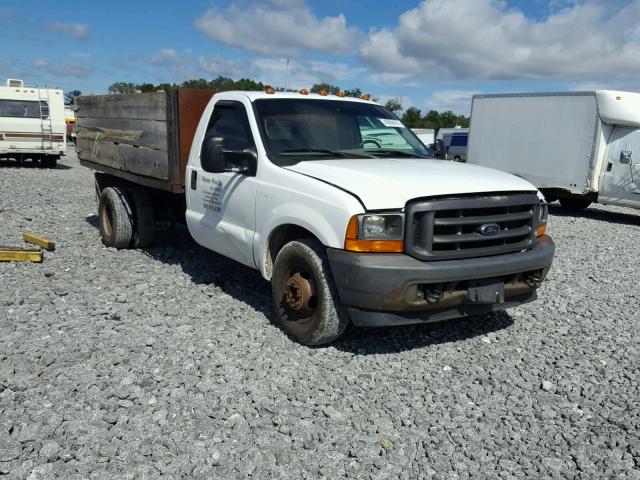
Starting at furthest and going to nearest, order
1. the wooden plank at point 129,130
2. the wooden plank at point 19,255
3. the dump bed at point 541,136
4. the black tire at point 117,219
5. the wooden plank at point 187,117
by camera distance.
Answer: the dump bed at point 541,136
the black tire at point 117,219
the wooden plank at point 19,255
the wooden plank at point 129,130
the wooden plank at point 187,117

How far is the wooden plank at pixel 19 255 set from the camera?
6918 millimetres

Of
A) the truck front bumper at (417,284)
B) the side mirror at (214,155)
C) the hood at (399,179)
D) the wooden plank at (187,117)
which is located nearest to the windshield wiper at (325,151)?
the hood at (399,179)

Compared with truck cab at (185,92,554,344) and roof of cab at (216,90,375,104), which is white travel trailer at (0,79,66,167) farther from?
truck cab at (185,92,554,344)

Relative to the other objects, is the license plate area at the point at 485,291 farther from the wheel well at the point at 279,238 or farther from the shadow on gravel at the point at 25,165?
the shadow on gravel at the point at 25,165

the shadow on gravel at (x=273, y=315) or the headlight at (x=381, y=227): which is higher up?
the headlight at (x=381, y=227)

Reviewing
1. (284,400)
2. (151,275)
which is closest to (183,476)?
(284,400)

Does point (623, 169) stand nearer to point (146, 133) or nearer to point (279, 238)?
point (146, 133)

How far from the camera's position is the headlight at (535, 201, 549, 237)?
472cm

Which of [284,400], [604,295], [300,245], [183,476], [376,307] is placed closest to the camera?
[183,476]

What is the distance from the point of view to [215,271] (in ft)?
22.8

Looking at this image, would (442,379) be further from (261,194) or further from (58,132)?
(58,132)

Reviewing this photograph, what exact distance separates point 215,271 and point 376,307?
328 cm

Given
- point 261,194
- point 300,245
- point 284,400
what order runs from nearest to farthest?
point 284,400 → point 300,245 → point 261,194

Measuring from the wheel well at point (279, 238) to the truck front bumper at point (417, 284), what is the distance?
0.64 metres
